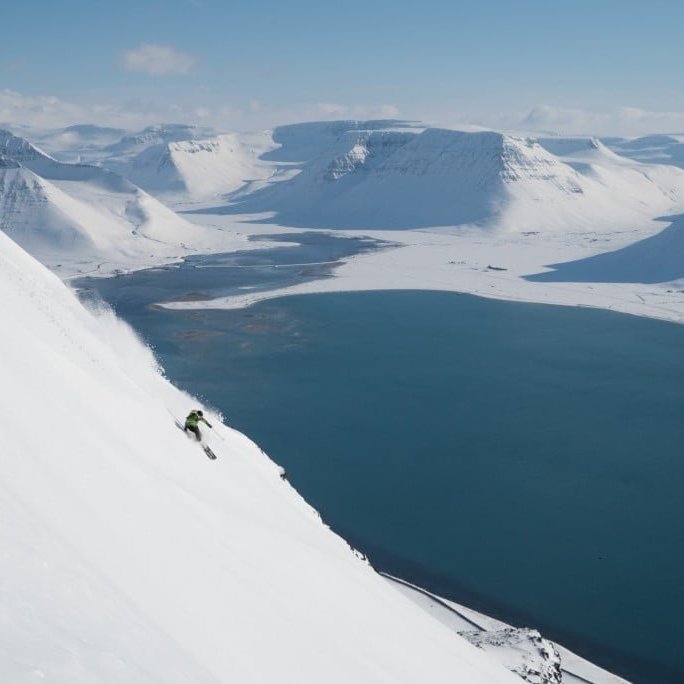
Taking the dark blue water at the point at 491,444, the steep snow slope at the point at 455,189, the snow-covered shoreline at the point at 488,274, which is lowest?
the dark blue water at the point at 491,444

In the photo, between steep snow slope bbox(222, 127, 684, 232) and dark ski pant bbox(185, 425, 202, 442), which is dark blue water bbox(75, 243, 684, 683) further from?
steep snow slope bbox(222, 127, 684, 232)

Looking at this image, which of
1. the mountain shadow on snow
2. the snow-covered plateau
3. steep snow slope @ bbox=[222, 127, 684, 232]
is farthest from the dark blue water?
steep snow slope @ bbox=[222, 127, 684, 232]

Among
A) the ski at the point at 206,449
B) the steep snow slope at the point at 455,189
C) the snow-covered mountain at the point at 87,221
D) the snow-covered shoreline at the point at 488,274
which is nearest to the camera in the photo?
the ski at the point at 206,449

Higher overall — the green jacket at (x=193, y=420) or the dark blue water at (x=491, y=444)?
the green jacket at (x=193, y=420)

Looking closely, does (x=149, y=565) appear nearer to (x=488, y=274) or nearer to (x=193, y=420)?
(x=193, y=420)

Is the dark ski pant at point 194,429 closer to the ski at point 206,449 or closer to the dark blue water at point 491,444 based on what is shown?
the ski at point 206,449

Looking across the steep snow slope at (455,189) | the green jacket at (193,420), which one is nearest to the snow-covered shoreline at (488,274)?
the steep snow slope at (455,189)

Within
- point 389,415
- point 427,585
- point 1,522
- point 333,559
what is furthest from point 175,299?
point 1,522
